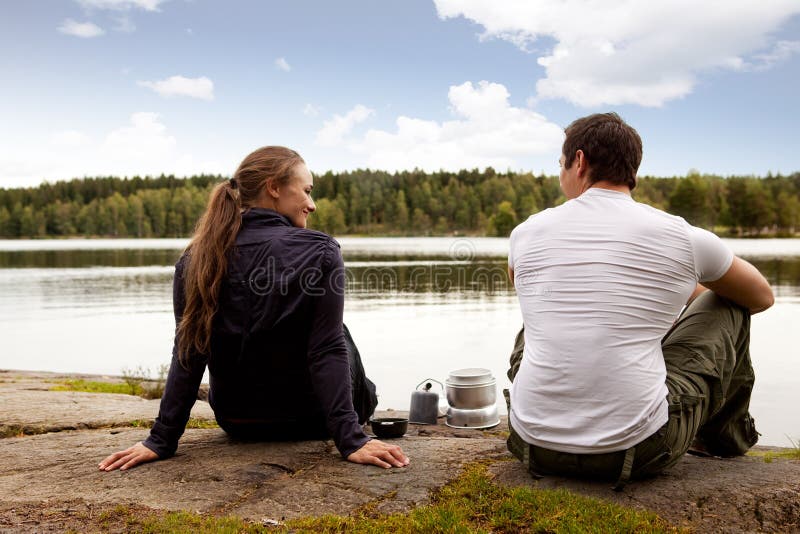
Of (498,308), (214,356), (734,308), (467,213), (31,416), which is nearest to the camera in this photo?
(734,308)

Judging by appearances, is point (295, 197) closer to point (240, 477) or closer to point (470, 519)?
point (240, 477)

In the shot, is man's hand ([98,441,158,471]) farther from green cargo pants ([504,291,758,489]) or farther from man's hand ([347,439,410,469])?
green cargo pants ([504,291,758,489])

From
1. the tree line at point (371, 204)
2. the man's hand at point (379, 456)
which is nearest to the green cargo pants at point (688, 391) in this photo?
the man's hand at point (379, 456)

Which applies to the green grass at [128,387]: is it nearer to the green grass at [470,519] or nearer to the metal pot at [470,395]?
the metal pot at [470,395]

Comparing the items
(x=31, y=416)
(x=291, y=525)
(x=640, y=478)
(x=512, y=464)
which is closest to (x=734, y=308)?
(x=640, y=478)

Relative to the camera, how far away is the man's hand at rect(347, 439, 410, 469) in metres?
3.57

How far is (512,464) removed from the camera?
143 inches

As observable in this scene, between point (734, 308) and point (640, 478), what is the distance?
3.12 ft

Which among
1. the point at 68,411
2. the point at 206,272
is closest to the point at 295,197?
the point at 206,272

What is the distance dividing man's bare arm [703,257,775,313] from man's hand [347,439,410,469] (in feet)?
5.87

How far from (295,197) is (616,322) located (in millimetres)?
1806

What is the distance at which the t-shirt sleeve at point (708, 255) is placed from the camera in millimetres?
2908

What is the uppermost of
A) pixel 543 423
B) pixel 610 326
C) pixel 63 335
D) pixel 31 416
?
pixel 610 326

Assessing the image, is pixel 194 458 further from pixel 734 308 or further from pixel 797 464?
pixel 797 464
